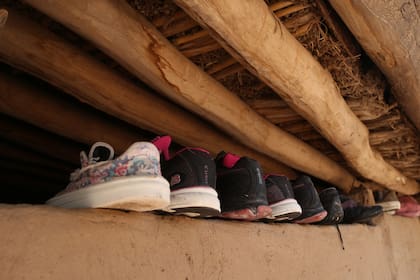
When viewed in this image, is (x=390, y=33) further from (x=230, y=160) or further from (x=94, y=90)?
(x=94, y=90)

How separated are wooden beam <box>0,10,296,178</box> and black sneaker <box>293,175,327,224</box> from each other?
37cm

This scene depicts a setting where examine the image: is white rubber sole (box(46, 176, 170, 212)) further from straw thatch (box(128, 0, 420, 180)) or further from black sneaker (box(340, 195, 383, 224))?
black sneaker (box(340, 195, 383, 224))

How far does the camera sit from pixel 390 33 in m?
1.25

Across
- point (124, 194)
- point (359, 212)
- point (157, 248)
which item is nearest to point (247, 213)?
point (157, 248)

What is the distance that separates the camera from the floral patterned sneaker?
0.79m

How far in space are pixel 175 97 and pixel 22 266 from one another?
0.71 metres

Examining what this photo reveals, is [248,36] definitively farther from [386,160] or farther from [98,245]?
[386,160]

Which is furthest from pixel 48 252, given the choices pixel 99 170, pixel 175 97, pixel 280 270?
pixel 280 270

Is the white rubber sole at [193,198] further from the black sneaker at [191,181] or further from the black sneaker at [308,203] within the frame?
the black sneaker at [308,203]

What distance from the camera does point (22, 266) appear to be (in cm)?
66

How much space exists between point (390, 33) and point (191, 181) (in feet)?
2.78

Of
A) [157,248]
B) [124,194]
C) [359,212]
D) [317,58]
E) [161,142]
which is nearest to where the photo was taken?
[124,194]

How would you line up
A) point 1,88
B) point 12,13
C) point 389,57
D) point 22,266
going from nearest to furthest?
point 22,266 → point 12,13 → point 1,88 → point 389,57

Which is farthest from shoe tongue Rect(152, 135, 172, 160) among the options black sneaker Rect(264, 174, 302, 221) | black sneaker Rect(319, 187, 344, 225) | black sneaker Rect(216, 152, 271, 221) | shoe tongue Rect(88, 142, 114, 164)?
black sneaker Rect(319, 187, 344, 225)
